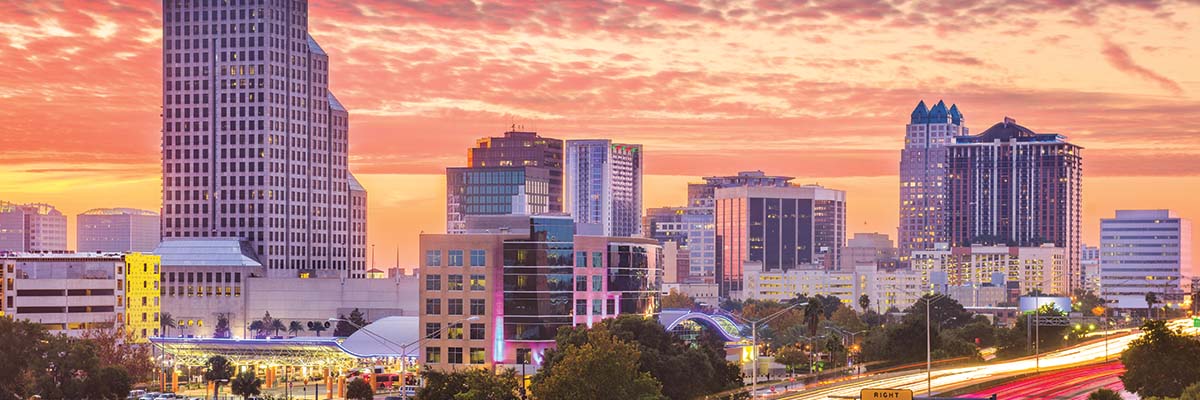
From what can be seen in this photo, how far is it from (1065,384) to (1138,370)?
2030 cm

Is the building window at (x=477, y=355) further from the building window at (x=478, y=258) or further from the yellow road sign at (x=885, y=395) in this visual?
the yellow road sign at (x=885, y=395)

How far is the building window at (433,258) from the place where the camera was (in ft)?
637

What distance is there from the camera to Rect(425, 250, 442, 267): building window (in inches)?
7643

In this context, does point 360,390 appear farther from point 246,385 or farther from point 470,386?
point 470,386

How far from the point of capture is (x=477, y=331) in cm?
19350

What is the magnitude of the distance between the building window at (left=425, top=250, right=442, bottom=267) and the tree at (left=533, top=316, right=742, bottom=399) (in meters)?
23.4

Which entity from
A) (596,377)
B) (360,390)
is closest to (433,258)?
(360,390)

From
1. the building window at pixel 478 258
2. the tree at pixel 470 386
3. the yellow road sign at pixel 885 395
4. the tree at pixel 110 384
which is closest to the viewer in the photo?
the yellow road sign at pixel 885 395

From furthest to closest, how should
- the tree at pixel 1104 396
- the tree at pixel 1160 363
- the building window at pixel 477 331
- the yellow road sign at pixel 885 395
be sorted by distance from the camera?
the building window at pixel 477 331 < the tree at pixel 1160 363 < the tree at pixel 1104 396 < the yellow road sign at pixel 885 395

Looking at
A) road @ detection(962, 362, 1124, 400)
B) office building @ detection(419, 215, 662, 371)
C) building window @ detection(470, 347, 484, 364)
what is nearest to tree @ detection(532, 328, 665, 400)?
road @ detection(962, 362, 1124, 400)

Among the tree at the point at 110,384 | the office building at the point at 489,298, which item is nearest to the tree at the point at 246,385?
the tree at the point at 110,384

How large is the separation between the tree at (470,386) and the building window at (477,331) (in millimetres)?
42607

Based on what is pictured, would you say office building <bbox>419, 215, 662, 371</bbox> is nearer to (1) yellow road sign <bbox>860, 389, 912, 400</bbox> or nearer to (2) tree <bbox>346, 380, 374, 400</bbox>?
(2) tree <bbox>346, 380, 374, 400</bbox>

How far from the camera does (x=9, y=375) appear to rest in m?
162
